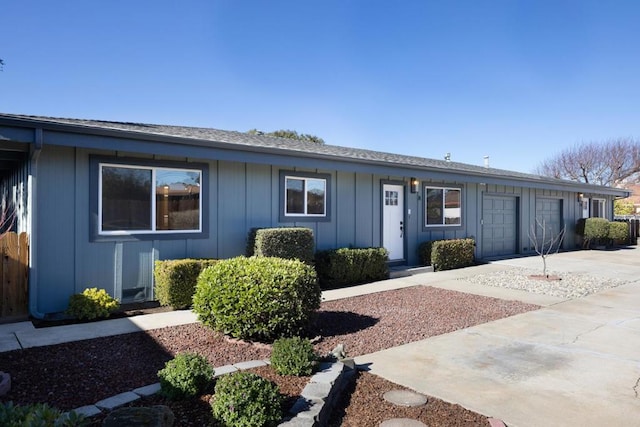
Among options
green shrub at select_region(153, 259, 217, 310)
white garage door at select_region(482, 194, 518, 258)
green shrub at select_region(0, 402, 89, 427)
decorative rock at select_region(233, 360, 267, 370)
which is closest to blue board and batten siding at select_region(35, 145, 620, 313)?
green shrub at select_region(153, 259, 217, 310)

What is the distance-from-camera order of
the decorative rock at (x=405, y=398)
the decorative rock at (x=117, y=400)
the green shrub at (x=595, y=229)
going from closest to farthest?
the decorative rock at (x=117, y=400) → the decorative rock at (x=405, y=398) → the green shrub at (x=595, y=229)

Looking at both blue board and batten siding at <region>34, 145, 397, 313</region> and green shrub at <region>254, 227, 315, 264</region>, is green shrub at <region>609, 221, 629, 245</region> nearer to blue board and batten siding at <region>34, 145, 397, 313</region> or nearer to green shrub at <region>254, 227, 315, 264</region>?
blue board and batten siding at <region>34, 145, 397, 313</region>

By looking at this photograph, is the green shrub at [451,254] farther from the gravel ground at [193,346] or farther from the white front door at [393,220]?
the gravel ground at [193,346]

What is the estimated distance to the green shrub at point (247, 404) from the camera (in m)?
2.63

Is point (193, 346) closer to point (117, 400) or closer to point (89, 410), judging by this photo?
point (117, 400)

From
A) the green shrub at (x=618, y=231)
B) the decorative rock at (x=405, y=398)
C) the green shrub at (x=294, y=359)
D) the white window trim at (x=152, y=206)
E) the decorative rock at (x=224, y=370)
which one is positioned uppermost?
the white window trim at (x=152, y=206)

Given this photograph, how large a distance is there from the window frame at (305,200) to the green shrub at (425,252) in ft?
10.3

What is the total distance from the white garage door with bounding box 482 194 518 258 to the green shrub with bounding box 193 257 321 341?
1036 cm

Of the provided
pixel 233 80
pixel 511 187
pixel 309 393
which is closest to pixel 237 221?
pixel 309 393

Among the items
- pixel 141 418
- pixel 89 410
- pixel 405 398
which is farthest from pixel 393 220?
pixel 141 418

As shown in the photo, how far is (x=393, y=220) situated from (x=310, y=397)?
8.25m

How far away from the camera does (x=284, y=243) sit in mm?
7723

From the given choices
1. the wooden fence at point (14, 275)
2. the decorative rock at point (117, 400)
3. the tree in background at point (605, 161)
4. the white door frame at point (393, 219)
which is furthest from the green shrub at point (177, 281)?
the tree in background at point (605, 161)

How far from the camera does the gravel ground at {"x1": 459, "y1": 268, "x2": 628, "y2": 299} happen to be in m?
8.41
